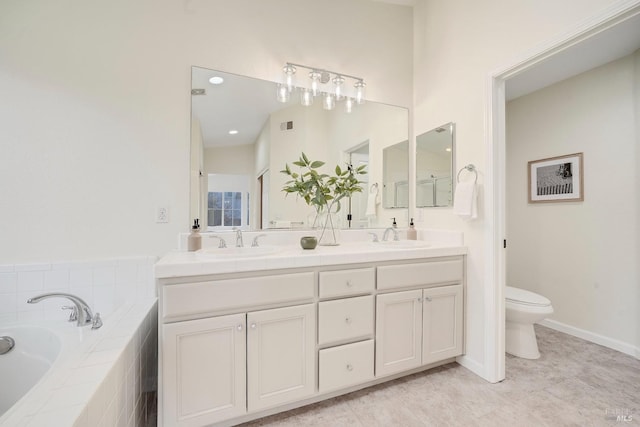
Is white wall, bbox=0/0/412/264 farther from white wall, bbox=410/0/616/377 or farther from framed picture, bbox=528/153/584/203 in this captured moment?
framed picture, bbox=528/153/584/203

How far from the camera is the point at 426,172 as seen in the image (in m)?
2.41

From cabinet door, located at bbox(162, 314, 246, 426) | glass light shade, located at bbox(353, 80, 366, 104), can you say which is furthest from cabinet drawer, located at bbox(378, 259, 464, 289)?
glass light shade, located at bbox(353, 80, 366, 104)

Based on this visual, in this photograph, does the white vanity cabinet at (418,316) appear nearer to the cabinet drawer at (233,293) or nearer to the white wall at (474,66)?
the white wall at (474,66)

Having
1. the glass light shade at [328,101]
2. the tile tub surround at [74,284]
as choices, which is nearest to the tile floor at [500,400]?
the tile tub surround at [74,284]

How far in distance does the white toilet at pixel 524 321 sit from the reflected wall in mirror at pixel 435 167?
931 mm

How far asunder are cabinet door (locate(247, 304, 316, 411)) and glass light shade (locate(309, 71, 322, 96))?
159cm

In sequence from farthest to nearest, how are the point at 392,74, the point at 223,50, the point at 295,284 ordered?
the point at 392,74 < the point at 223,50 < the point at 295,284

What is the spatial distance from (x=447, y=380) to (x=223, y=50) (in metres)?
2.66

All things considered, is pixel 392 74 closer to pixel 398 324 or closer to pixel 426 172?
pixel 426 172

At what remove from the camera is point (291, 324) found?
58.4 inches

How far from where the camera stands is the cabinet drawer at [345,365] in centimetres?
156

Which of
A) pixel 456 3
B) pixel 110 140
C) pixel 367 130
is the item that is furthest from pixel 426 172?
pixel 110 140

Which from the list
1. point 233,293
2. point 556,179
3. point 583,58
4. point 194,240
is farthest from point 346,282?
point 583,58

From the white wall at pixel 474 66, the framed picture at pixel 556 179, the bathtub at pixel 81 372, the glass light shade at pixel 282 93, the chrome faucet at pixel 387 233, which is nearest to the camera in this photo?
the bathtub at pixel 81 372
